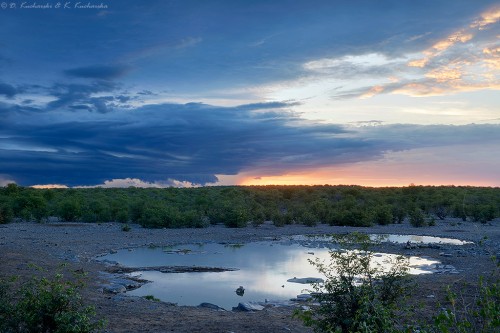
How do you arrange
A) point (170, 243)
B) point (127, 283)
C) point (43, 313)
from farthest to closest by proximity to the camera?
point (170, 243) < point (127, 283) < point (43, 313)

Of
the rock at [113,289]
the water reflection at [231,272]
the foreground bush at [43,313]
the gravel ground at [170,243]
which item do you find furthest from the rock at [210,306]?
the foreground bush at [43,313]

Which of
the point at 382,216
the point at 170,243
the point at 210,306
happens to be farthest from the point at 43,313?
the point at 382,216

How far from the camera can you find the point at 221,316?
10570 millimetres

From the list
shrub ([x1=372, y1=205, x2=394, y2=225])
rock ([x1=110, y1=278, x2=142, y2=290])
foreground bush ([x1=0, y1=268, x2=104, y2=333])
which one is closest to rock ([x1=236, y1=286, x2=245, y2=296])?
rock ([x1=110, y1=278, x2=142, y2=290])

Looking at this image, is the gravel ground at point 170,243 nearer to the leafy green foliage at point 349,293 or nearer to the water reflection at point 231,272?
the water reflection at point 231,272

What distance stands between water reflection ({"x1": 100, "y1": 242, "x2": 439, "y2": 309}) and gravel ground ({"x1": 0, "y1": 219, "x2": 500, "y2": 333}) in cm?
118

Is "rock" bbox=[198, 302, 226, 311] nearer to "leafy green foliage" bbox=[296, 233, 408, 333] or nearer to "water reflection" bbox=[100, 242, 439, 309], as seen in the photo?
"water reflection" bbox=[100, 242, 439, 309]

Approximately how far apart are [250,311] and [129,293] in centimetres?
398

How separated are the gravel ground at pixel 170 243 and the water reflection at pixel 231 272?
46.4 inches

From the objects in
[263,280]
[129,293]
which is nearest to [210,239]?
[263,280]

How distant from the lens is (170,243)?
80.3 feet

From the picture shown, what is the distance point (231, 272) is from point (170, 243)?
8364 mm

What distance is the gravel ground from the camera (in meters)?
9.92

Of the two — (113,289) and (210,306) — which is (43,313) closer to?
(210,306)
